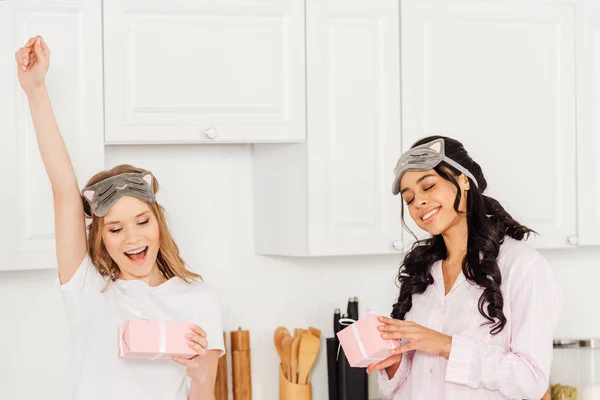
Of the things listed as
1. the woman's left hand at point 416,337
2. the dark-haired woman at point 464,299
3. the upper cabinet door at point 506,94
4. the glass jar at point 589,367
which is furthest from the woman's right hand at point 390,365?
the glass jar at point 589,367

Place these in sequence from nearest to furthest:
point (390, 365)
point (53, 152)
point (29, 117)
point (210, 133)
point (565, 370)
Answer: point (53, 152)
point (390, 365)
point (29, 117)
point (210, 133)
point (565, 370)

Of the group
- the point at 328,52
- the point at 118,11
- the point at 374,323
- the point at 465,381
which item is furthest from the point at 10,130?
the point at 465,381

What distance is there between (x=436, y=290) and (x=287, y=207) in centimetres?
63

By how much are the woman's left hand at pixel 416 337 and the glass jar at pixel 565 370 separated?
941 mm

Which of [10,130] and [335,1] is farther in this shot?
[335,1]

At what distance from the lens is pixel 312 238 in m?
2.69

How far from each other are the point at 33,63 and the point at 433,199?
38.5 inches

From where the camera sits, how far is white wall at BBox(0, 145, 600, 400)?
2787mm

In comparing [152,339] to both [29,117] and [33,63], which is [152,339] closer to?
[33,63]

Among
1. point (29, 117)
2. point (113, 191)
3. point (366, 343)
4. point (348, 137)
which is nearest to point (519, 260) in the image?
point (366, 343)

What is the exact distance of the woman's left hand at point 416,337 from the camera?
2156 millimetres

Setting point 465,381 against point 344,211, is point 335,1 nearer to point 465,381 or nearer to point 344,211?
point 344,211

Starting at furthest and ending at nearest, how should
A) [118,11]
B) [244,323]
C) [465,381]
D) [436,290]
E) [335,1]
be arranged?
1. [244,323]
2. [335,1]
3. [118,11]
4. [436,290]
5. [465,381]

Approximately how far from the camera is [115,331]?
222 centimetres
